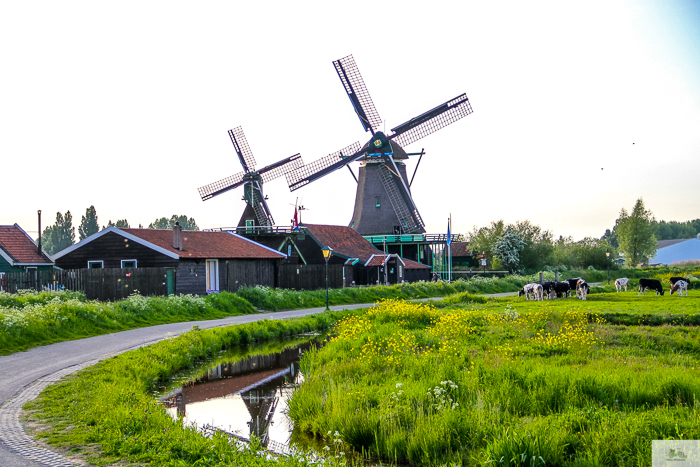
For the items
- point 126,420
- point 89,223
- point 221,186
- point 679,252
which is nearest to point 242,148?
point 221,186

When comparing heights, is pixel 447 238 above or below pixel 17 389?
above

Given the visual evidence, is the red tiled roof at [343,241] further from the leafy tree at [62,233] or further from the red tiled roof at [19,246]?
the leafy tree at [62,233]

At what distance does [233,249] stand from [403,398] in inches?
1137

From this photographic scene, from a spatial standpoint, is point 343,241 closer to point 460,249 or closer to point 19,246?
point 19,246

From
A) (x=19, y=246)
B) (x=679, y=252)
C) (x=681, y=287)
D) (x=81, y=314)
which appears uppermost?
(x=19, y=246)

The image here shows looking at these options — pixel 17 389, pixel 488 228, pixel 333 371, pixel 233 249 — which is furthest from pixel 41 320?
pixel 488 228

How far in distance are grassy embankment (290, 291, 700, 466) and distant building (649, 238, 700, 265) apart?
103 metres

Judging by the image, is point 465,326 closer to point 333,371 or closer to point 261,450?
point 333,371

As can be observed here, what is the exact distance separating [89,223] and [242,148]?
6284 centimetres

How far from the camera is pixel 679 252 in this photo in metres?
109

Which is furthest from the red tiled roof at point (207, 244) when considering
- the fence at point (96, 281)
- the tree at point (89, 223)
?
the tree at point (89, 223)

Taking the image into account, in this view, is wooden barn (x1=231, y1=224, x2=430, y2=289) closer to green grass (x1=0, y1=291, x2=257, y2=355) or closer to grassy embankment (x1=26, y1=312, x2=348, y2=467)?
green grass (x1=0, y1=291, x2=257, y2=355)

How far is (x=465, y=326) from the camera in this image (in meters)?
18.2

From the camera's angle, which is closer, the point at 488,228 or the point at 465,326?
the point at 465,326
